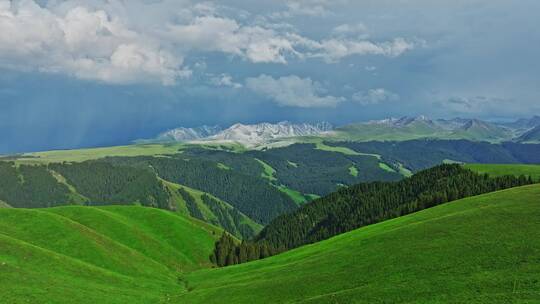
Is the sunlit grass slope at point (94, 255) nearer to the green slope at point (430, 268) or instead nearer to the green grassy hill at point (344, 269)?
the green grassy hill at point (344, 269)

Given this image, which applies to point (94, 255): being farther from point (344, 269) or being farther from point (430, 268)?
point (430, 268)

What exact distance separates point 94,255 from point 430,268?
66.0 meters

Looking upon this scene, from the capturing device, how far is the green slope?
43.7 metres

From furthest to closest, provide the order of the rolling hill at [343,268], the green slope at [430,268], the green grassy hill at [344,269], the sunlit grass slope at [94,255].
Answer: the sunlit grass slope at [94,255], the rolling hill at [343,268], the green grassy hill at [344,269], the green slope at [430,268]

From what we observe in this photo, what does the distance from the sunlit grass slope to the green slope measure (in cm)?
1357

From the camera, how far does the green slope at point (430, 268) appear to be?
43719 millimetres

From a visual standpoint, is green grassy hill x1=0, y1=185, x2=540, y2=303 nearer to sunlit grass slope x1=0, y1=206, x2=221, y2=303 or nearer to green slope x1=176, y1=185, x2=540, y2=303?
green slope x1=176, y1=185, x2=540, y2=303

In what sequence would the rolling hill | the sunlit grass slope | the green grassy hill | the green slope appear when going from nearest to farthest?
the green slope, the green grassy hill, the rolling hill, the sunlit grass slope

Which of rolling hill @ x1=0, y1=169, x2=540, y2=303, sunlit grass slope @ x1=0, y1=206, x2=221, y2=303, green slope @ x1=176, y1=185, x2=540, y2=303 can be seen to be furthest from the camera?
sunlit grass slope @ x1=0, y1=206, x2=221, y2=303

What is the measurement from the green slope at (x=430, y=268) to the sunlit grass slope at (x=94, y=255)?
13.6 m

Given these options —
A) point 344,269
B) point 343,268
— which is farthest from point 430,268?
point 343,268

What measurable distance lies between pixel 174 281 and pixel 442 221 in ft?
174

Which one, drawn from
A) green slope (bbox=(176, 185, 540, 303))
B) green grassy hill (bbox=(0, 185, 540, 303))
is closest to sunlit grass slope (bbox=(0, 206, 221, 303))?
green grassy hill (bbox=(0, 185, 540, 303))

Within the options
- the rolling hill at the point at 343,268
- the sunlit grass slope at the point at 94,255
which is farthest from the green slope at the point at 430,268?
the sunlit grass slope at the point at 94,255
